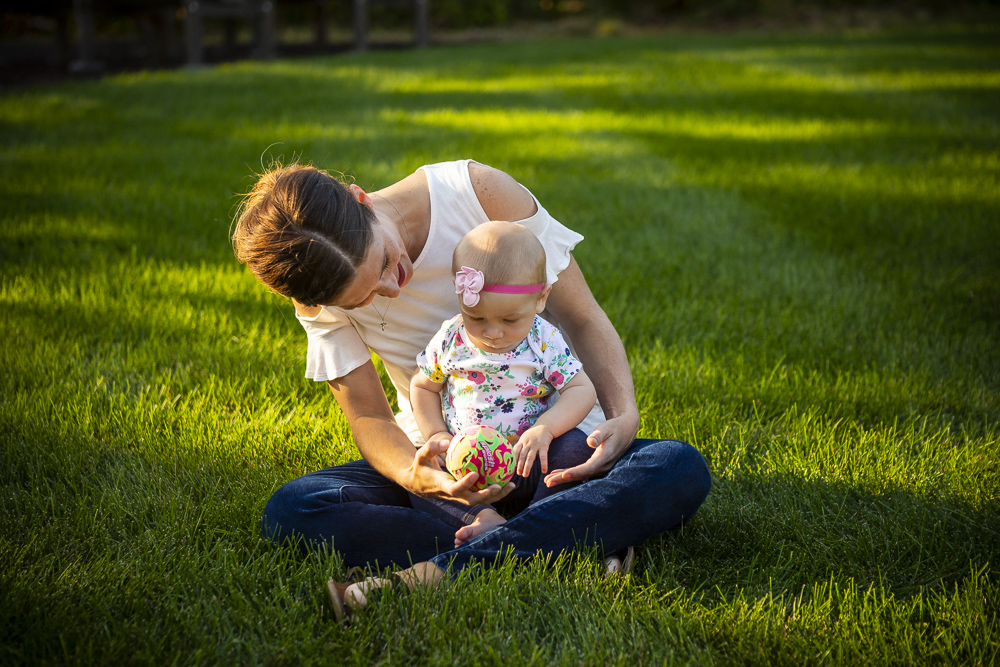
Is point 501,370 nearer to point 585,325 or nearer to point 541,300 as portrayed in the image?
point 541,300

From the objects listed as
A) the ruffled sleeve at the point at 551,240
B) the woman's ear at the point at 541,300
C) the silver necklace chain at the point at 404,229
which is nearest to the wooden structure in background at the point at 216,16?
the silver necklace chain at the point at 404,229

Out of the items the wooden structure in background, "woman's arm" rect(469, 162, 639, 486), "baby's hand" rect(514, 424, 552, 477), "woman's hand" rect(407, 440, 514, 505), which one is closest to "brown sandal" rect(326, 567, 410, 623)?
"woman's hand" rect(407, 440, 514, 505)

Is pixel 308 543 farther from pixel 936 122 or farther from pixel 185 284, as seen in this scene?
pixel 936 122

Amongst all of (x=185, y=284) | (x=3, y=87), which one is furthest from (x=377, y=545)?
(x=3, y=87)

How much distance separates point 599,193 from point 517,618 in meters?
4.60

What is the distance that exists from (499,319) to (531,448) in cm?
36

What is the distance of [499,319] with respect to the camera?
1999 mm

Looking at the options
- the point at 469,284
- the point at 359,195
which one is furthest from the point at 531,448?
the point at 359,195

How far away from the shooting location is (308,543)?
1.98 m

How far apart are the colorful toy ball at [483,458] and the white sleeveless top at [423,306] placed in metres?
0.33

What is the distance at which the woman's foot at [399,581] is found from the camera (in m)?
1.74

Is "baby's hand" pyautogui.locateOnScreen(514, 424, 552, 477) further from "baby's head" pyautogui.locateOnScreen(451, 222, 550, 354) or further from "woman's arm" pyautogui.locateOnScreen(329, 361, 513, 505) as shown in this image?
"baby's head" pyautogui.locateOnScreen(451, 222, 550, 354)

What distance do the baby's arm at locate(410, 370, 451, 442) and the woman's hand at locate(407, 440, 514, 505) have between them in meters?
0.17

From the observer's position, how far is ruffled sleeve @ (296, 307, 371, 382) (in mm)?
2152
